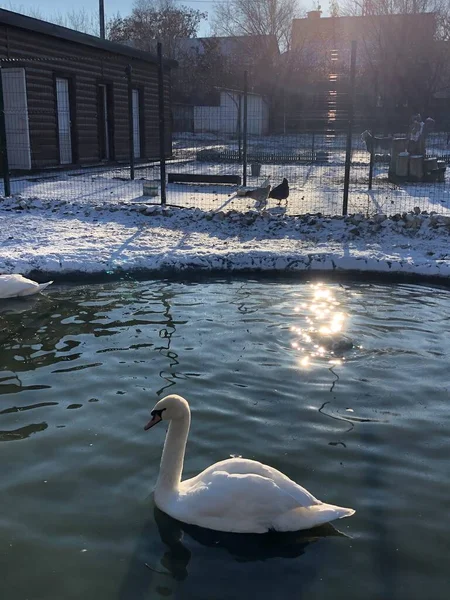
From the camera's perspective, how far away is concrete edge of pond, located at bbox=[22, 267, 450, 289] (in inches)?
351

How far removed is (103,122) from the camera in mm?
23125

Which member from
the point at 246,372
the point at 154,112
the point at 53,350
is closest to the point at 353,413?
the point at 246,372

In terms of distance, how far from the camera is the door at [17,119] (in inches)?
722

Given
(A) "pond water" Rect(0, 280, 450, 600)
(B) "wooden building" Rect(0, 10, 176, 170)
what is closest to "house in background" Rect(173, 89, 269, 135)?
(B) "wooden building" Rect(0, 10, 176, 170)

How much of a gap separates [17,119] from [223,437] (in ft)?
53.7

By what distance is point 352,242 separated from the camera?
10398 mm

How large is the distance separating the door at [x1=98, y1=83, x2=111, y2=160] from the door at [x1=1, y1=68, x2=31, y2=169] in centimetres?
446

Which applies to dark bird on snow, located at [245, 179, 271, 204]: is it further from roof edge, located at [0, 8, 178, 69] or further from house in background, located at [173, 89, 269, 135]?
house in background, located at [173, 89, 269, 135]

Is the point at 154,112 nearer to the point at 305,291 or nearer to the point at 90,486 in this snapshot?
the point at 305,291

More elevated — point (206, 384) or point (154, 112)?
point (154, 112)

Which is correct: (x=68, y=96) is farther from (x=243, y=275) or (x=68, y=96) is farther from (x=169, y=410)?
(x=169, y=410)

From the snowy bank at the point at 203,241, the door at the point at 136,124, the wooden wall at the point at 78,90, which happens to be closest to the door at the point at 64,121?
the wooden wall at the point at 78,90

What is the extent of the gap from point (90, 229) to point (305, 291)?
428cm

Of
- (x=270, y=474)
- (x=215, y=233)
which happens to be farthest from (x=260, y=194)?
(x=270, y=474)
